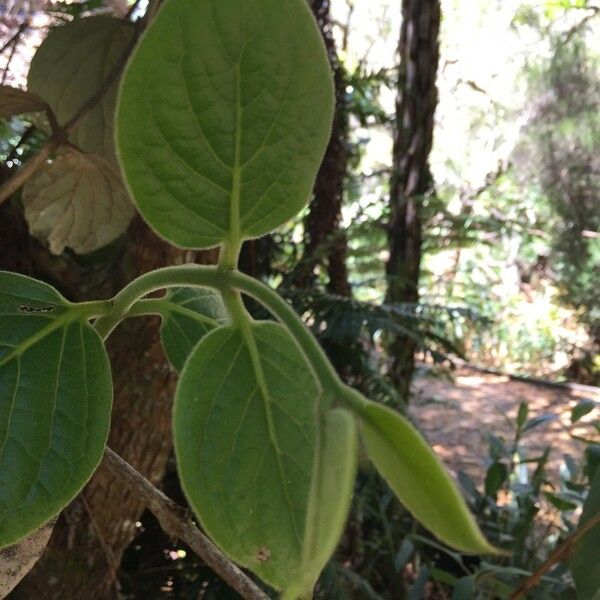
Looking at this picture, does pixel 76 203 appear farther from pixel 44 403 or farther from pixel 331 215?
pixel 331 215

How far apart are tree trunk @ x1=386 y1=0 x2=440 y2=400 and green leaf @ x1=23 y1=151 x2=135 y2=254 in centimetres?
77

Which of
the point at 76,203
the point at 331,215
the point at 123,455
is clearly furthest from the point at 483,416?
the point at 76,203

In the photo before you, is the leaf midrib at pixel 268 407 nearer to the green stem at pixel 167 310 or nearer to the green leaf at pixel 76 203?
the green stem at pixel 167 310

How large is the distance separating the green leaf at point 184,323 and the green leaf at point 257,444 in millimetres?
60

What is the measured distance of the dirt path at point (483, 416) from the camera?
211cm

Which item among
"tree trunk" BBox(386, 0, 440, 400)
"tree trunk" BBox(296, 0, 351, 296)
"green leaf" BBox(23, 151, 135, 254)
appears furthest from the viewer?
"tree trunk" BBox(386, 0, 440, 400)

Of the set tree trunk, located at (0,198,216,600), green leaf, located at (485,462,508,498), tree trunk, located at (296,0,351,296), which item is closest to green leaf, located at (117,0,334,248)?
tree trunk, located at (0,198,216,600)

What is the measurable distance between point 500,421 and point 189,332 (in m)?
2.32

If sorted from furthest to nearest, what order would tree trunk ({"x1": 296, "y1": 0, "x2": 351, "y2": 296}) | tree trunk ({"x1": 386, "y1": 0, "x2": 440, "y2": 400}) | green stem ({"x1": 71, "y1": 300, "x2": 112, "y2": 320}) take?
1. tree trunk ({"x1": 386, "y1": 0, "x2": 440, "y2": 400})
2. tree trunk ({"x1": 296, "y1": 0, "x2": 351, "y2": 296})
3. green stem ({"x1": 71, "y1": 300, "x2": 112, "y2": 320})

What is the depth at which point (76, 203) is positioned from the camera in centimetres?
50

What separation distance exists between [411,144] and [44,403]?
114 cm

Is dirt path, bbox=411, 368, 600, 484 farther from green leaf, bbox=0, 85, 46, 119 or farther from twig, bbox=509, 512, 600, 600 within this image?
green leaf, bbox=0, 85, 46, 119

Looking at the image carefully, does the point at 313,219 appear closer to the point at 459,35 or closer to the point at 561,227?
the point at 561,227

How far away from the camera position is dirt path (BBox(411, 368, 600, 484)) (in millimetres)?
2105
